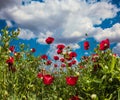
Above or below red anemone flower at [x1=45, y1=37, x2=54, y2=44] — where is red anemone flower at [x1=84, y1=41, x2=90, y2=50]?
below

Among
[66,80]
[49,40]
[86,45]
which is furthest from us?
[49,40]

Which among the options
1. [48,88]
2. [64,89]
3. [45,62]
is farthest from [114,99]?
[45,62]

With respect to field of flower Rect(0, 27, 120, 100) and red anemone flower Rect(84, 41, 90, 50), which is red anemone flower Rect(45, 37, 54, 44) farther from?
red anemone flower Rect(84, 41, 90, 50)

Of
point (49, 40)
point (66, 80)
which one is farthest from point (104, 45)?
point (49, 40)

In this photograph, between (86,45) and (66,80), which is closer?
(66,80)

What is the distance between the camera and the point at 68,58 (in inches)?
261

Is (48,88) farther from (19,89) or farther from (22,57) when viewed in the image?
(22,57)

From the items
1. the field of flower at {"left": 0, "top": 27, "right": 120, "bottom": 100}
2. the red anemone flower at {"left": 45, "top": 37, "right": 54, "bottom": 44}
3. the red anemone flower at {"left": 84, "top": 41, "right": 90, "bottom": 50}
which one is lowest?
the field of flower at {"left": 0, "top": 27, "right": 120, "bottom": 100}

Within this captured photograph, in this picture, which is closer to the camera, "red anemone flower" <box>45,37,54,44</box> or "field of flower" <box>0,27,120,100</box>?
"field of flower" <box>0,27,120,100</box>

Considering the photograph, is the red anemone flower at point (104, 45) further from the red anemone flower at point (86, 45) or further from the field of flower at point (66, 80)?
the red anemone flower at point (86, 45)

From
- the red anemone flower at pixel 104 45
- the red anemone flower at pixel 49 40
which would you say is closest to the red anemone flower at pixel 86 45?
the red anemone flower at pixel 49 40

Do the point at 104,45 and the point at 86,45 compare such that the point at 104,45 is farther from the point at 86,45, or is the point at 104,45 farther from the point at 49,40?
the point at 49,40

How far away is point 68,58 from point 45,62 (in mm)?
1861

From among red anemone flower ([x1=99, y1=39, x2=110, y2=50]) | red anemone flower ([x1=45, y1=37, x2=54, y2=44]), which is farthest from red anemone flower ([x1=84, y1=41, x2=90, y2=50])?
red anemone flower ([x1=99, y1=39, x2=110, y2=50])
